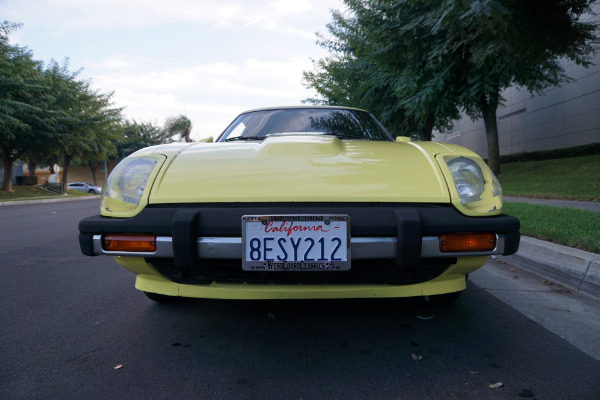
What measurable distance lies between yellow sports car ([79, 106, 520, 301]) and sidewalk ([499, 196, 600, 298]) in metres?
1.43

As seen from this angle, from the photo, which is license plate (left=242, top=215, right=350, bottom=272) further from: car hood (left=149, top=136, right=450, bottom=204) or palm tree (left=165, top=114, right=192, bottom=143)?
palm tree (left=165, top=114, right=192, bottom=143)

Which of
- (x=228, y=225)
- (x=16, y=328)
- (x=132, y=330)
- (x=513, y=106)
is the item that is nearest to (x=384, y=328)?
(x=228, y=225)

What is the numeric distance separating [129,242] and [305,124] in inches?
69.3

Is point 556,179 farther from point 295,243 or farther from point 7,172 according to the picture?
point 7,172

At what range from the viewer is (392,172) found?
6.55 ft

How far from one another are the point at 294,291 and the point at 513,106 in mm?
23347

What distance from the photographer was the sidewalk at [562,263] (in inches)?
110

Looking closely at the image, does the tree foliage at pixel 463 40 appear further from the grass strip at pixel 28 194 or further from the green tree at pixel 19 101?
the grass strip at pixel 28 194

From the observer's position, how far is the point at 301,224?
171cm

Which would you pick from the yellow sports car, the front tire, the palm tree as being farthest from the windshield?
the palm tree

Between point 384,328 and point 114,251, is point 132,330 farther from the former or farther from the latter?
point 384,328

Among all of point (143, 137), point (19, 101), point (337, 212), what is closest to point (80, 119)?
point (19, 101)

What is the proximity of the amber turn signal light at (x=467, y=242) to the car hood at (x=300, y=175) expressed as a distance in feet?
0.59

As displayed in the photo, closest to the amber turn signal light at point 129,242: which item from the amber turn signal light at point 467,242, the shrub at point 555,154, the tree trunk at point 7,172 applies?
the amber turn signal light at point 467,242
